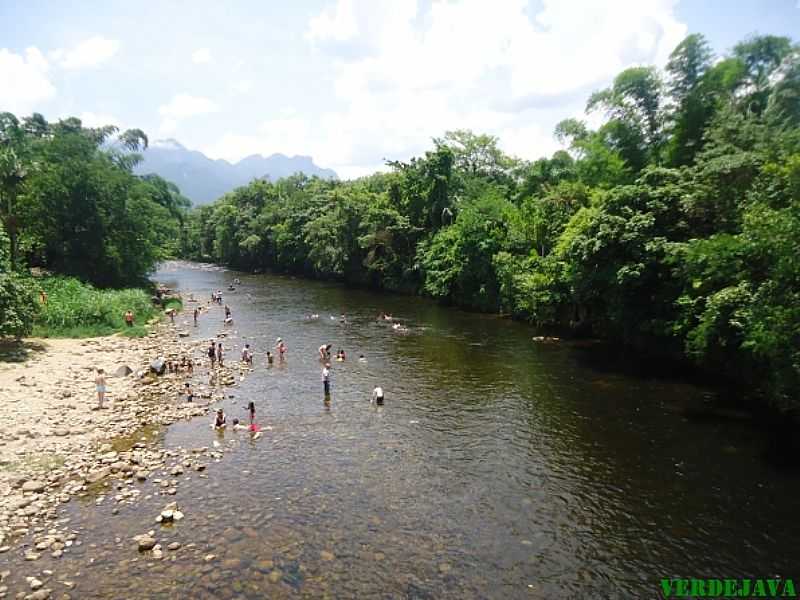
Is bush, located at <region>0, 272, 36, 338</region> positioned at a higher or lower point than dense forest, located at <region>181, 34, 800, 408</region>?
lower

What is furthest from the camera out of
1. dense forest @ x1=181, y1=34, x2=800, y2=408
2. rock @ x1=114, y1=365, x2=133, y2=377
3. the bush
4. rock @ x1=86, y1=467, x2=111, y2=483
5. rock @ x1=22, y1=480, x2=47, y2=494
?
rock @ x1=114, y1=365, x2=133, y2=377

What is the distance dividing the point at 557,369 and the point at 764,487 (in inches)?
610

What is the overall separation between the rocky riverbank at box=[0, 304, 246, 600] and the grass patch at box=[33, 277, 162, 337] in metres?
3.53

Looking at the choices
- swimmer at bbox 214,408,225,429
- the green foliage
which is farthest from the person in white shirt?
the green foliage

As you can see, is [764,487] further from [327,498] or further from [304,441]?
[304,441]

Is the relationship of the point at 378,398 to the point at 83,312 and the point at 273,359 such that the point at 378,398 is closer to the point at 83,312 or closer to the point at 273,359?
the point at 273,359

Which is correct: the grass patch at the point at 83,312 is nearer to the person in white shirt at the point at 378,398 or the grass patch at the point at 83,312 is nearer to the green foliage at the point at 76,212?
the green foliage at the point at 76,212

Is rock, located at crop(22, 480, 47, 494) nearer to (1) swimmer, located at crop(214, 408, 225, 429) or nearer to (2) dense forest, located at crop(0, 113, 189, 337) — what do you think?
(1) swimmer, located at crop(214, 408, 225, 429)

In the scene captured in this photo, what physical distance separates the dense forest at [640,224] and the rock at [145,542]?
23.1 meters

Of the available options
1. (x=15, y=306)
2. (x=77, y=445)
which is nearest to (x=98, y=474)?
(x=77, y=445)

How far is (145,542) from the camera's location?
15.4 m

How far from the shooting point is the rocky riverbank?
15.5 meters

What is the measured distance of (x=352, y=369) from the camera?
34.7m

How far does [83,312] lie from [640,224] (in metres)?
40.7
